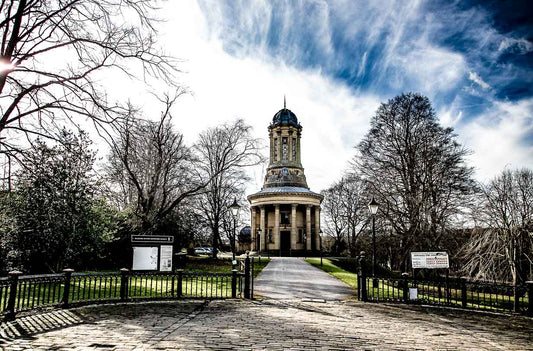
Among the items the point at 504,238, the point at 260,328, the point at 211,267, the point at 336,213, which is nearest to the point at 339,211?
the point at 336,213

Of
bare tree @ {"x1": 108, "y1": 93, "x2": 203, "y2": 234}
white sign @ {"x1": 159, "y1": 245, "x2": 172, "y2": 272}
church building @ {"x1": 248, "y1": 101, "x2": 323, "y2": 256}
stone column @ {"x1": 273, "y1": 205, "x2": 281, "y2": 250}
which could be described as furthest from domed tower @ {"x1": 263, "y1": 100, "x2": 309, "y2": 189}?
white sign @ {"x1": 159, "y1": 245, "x2": 172, "y2": 272}

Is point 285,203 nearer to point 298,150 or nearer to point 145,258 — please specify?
point 298,150

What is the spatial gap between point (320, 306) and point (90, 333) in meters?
7.12

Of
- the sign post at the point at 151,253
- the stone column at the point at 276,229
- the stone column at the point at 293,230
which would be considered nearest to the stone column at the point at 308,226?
the stone column at the point at 293,230

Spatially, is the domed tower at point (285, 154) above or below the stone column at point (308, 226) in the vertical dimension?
above

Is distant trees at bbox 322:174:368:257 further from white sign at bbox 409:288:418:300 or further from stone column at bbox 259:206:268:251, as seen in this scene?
white sign at bbox 409:288:418:300

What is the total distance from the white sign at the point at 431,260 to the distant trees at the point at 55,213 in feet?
47.4

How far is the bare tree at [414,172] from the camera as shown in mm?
20500

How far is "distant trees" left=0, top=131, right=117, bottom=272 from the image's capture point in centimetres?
1633

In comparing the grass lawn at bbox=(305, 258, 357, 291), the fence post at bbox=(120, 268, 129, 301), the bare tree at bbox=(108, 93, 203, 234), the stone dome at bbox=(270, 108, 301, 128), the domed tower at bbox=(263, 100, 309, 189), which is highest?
the stone dome at bbox=(270, 108, 301, 128)

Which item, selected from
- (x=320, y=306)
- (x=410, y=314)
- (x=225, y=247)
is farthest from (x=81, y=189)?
(x=225, y=247)

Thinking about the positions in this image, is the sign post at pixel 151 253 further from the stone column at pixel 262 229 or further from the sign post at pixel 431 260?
the stone column at pixel 262 229

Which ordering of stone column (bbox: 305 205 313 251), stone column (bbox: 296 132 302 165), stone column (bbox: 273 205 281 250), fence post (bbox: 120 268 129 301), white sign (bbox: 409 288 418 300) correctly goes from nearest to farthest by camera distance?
1. fence post (bbox: 120 268 129 301)
2. white sign (bbox: 409 288 418 300)
3. stone column (bbox: 273 205 281 250)
4. stone column (bbox: 305 205 313 251)
5. stone column (bbox: 296 132 302 165)

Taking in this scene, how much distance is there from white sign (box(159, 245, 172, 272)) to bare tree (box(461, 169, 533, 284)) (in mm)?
13205
